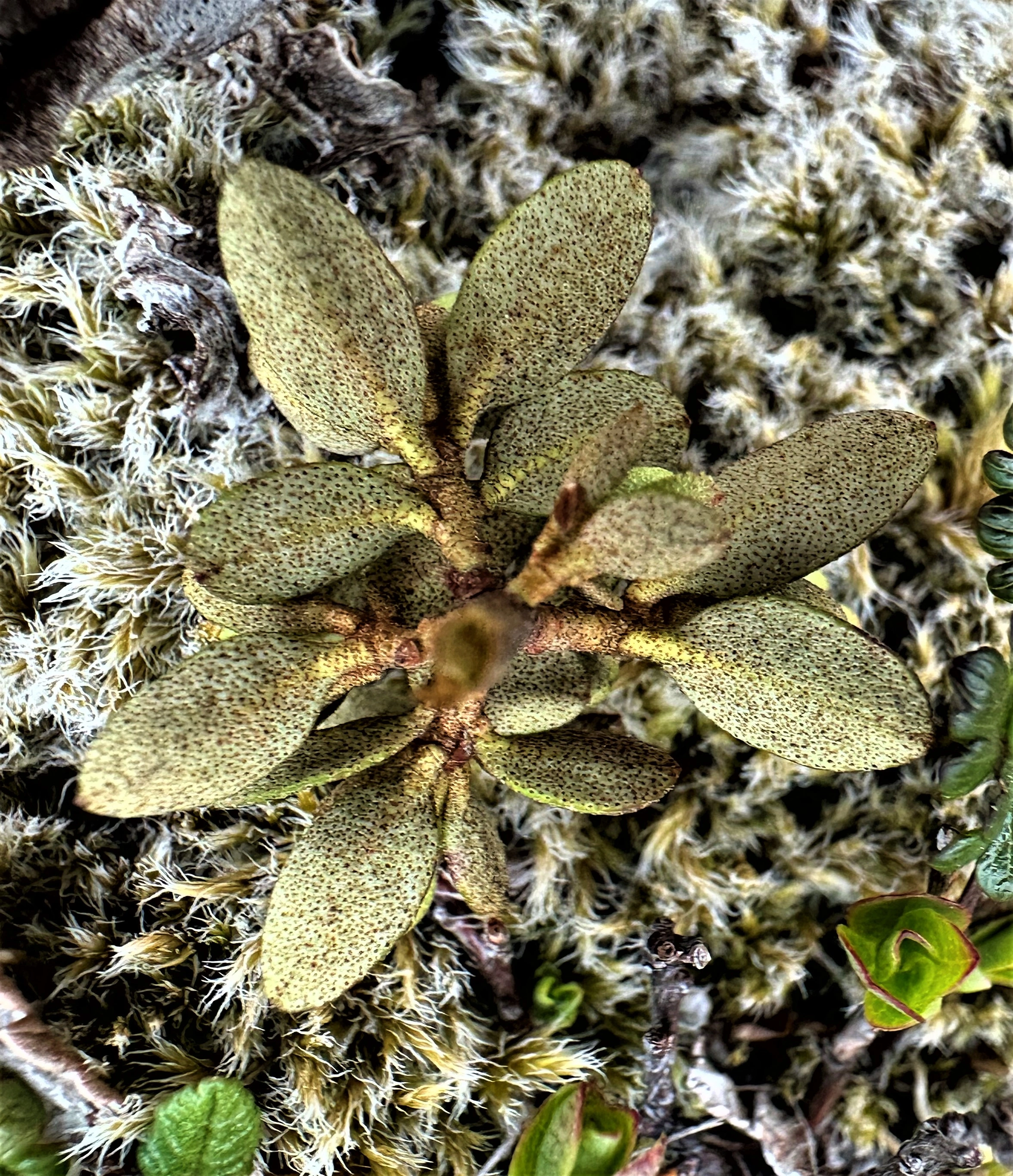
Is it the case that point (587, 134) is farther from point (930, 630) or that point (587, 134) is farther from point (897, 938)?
point (897, 938)

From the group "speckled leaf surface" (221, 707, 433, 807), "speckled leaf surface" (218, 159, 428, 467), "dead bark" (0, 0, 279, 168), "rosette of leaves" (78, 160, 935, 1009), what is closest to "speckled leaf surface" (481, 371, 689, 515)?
"rosette of leaves" (78, 160, 935, 1009)

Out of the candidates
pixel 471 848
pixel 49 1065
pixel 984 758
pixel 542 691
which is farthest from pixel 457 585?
pixel 49 1065

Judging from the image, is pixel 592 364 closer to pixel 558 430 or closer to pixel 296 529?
pixel 558 430

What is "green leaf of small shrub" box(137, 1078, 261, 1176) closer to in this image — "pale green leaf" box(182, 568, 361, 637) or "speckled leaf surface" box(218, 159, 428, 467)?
"pale green leaf" box(182, 568, 361, 637)

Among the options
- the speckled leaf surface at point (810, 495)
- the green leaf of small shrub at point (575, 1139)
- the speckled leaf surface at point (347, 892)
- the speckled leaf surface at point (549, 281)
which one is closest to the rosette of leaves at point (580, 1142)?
the green leaf of small shrub at point (575, 1139)

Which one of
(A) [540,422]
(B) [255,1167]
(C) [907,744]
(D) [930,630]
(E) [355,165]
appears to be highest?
(E) [355,165]

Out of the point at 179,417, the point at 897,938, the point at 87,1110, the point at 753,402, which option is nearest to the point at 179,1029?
the point at 87,1110
